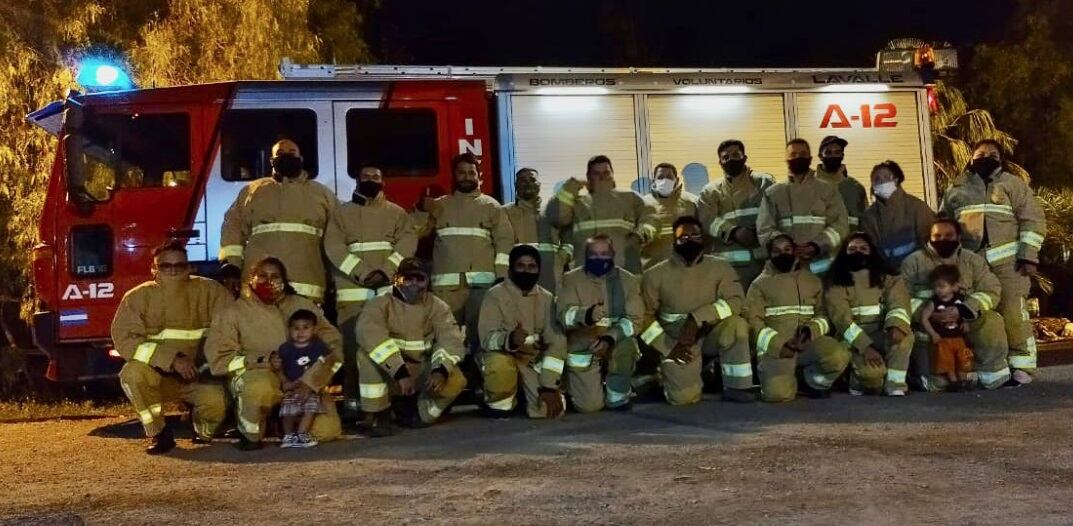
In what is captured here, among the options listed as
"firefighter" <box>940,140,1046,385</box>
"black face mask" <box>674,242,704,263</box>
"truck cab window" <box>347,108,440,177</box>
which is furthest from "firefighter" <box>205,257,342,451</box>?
"firefighter" <box>940,140,1046,385</box>

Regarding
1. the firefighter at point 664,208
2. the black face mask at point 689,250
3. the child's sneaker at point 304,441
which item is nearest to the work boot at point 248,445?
the child's sneaker at point 304,441

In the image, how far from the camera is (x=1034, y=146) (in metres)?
18.7

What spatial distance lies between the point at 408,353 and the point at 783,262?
9.40ft

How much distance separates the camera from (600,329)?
7363mm

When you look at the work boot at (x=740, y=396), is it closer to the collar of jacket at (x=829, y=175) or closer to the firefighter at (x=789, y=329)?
the firefighter at (x=789, y=329)

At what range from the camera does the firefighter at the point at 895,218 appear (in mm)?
8234

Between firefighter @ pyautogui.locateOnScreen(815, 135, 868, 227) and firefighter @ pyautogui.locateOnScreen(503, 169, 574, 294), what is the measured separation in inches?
86.5

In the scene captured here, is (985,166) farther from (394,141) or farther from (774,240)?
(394,141)

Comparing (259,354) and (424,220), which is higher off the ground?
(424,220)

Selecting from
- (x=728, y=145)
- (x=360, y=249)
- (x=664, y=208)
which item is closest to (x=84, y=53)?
(x=360, y=249)

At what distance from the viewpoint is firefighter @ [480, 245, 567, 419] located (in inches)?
283

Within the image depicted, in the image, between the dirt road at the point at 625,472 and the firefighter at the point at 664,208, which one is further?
the firefighter at the point at 664,208

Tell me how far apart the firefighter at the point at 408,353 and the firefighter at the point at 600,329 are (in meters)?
0.86

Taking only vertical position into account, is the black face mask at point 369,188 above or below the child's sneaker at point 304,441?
above
